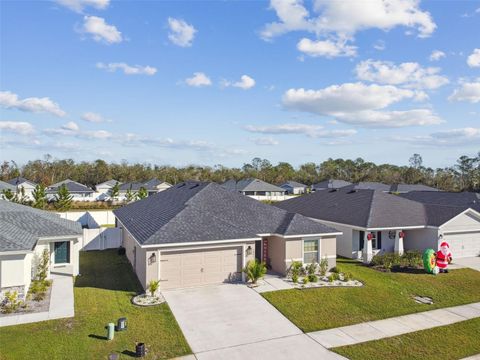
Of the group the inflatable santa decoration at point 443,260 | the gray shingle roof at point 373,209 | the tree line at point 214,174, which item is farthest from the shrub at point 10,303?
the tree line at point 214,174

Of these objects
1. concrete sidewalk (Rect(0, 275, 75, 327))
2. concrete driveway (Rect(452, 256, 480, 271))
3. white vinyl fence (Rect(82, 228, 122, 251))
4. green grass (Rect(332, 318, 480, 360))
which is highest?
white vinyl fence (Rect(82, 228, 122, 251))

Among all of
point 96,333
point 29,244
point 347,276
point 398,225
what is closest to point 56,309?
point 96,333

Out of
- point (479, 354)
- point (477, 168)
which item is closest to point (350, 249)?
point (479, 354)

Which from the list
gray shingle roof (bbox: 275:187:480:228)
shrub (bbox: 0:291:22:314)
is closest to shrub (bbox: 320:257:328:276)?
gray shingle roof (bbox: 275:187:480:228)

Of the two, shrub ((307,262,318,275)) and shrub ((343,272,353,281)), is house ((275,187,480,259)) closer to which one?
shrub ((343,272,353,281))

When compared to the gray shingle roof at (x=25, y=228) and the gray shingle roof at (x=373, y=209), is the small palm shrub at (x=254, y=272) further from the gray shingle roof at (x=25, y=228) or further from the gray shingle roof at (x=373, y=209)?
the gray shingle roof at (x=25, y=228)

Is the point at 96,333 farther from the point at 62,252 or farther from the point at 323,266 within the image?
the point at 323,266
